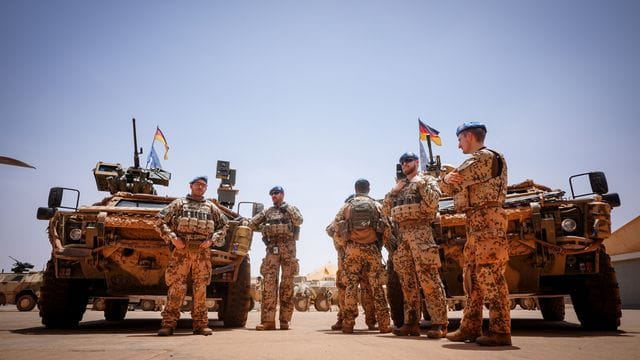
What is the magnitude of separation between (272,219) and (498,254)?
3383 mm

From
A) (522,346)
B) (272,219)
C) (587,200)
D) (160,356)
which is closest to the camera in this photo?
(160,356)

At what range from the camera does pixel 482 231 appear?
129 inches

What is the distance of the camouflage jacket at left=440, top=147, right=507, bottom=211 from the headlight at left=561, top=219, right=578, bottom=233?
1.81 meters

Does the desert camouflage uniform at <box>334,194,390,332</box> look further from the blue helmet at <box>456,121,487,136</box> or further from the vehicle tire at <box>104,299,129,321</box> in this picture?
the vehicle tire at <box>104,299,129,321</box>

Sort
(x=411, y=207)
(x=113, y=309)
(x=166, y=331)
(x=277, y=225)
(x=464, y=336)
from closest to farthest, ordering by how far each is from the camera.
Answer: (x=464, y=336) < (x=411, y=207) < (x=166, y=331) < (x=277, y=225) < (x=113, y=309)

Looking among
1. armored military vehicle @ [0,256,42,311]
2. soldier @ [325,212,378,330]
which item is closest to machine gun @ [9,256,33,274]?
armored military vehicle @ [0,256,42,311]

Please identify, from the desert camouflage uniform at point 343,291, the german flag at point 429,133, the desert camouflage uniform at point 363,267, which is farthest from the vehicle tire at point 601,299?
the german flag at point 429,133

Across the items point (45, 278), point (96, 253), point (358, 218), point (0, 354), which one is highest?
point (358, 218)

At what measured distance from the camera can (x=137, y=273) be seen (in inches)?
213

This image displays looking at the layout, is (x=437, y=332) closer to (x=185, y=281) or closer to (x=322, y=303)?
(x=185, y=281)

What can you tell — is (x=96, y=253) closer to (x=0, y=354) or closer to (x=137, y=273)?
(x=137, y=273)

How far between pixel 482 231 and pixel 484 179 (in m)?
0.42

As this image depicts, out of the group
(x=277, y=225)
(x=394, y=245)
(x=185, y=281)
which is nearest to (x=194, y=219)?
(x=185, y=281)

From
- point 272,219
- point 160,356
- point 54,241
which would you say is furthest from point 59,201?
point 160,356
